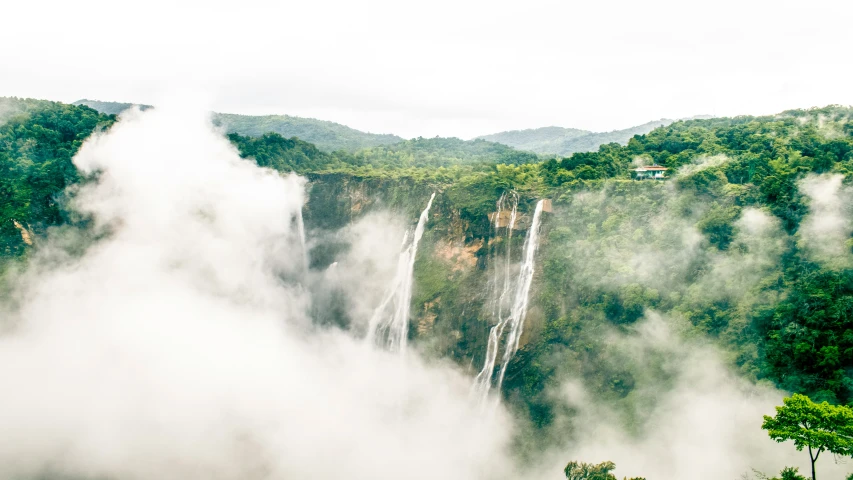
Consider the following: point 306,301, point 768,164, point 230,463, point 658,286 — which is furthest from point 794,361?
point 306,301

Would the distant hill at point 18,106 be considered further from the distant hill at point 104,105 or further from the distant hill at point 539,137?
the distant hill at point 539,137

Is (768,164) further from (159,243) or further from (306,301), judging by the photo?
(159,243)

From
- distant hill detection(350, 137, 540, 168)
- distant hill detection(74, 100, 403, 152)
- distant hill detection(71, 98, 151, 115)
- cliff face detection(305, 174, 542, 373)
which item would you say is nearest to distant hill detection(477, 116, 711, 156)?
distant hill detection(350, 137, 540, 168)

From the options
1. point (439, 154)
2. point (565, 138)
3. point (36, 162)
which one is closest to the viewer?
point (36, 162)

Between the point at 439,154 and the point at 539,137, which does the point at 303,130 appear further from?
the point at 539,137

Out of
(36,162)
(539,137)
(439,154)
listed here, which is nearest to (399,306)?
(36,162)
